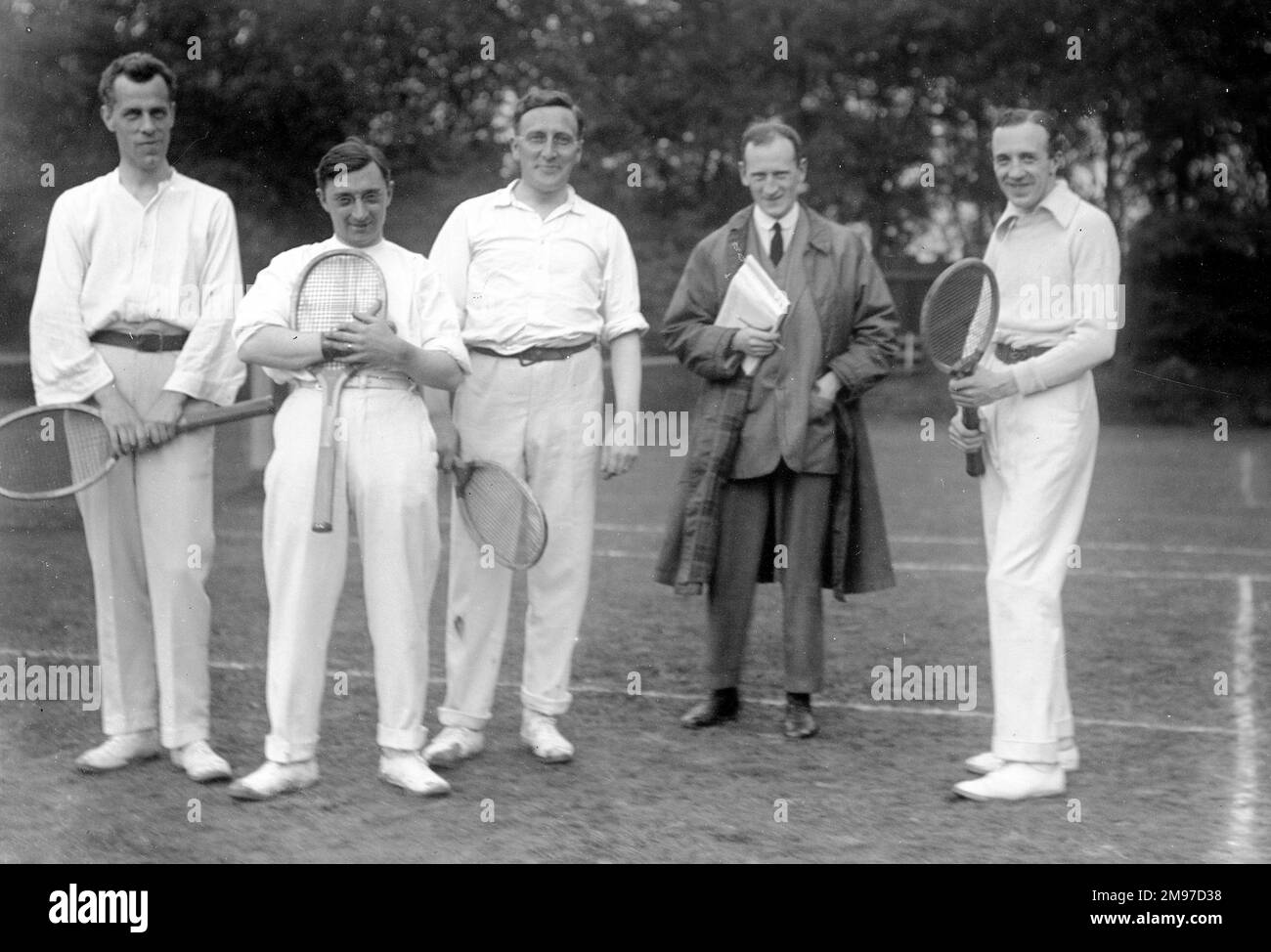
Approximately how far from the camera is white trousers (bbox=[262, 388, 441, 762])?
504 centimetres

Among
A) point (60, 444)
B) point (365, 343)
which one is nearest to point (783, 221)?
point (365, 343)

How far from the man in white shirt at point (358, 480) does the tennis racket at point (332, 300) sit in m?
0.03

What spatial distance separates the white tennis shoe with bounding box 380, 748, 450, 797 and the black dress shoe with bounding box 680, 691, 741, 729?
4.07ft

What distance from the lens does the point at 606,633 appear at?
8109mm

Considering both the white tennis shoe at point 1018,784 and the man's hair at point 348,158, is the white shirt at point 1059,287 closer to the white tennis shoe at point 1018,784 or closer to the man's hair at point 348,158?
the white tennis shoe at point 1018,784

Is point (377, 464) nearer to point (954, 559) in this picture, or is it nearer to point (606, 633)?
point (606, 633)

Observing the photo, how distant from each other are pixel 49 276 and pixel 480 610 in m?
1.76

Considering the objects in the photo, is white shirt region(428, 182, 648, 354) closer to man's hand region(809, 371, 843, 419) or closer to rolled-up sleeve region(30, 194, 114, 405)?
man's hand region(809, 371, 843, 419)

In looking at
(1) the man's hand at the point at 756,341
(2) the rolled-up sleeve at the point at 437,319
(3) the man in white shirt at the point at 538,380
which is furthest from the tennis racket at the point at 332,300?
(1) the man's hand at the point at 756,341

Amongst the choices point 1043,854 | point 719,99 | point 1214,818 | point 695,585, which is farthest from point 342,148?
point 719,99

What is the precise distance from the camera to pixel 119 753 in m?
5.46

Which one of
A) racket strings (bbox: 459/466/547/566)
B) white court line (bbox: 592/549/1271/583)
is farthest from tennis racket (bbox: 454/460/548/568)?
white court line (bbox: 592/549/1271/583)

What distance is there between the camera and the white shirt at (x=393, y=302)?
506 cm
